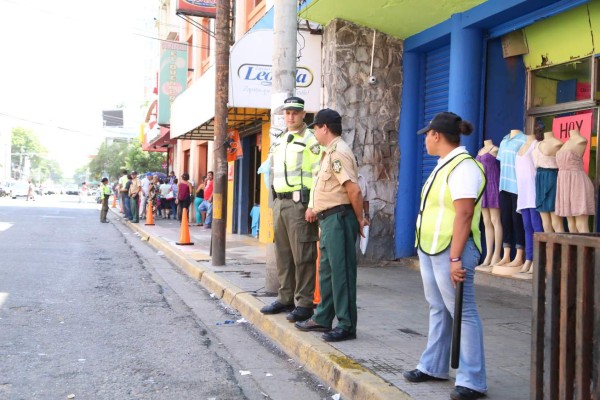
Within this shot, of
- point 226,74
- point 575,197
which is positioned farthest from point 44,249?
point 575,197

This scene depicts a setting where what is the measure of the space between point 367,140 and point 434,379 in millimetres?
6580

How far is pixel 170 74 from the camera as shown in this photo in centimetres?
2527

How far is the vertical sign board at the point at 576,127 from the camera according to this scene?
788cm

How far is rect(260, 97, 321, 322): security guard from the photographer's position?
5.72 m

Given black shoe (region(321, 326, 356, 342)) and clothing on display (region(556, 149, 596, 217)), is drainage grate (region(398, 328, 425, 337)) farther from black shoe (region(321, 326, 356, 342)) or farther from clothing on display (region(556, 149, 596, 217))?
clothing on display (region(556, 149, 596, 217))

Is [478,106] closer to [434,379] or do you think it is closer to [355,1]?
[355,1]

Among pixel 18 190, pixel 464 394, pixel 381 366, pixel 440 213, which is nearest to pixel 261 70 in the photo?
pixel 381 366

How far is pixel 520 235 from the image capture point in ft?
27.7

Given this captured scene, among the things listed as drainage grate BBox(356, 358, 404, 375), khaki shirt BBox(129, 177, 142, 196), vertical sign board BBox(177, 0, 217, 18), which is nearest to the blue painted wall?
drainage grate BBox(356, 358, 404, 375)

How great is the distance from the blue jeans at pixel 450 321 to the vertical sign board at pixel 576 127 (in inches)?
185

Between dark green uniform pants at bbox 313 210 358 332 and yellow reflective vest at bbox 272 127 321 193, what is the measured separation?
666mm

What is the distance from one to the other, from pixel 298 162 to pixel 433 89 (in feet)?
17.7

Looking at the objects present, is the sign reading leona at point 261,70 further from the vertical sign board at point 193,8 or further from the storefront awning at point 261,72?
the vertical sign board at point 193,8

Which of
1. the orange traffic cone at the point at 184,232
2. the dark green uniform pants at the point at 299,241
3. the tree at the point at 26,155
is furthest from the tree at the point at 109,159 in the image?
the dark green uniform pants at the point at 299,241
